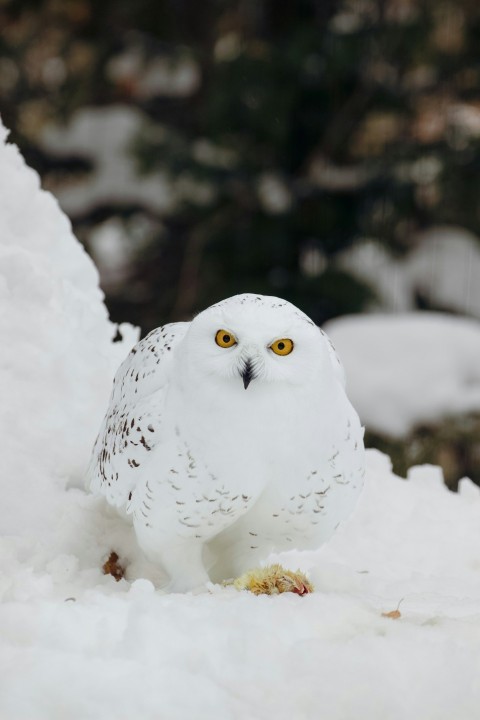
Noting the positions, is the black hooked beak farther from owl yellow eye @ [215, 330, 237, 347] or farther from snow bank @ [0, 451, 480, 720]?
snow bank @ [0, 451, 480, 720]

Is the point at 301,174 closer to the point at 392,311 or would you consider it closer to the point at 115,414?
the point at 392,311

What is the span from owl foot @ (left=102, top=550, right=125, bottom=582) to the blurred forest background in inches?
155

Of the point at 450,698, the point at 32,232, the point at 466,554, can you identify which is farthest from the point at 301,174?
the point at 450,698

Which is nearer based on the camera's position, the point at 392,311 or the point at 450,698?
the point at 450,698

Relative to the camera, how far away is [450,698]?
1136 millimetres

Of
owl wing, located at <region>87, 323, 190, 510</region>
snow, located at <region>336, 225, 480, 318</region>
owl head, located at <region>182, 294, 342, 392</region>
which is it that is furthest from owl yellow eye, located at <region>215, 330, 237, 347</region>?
snow, located at <region>336, 225, 480, 318</region>

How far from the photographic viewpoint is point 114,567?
1.66 meters

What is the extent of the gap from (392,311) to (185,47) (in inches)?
79.6

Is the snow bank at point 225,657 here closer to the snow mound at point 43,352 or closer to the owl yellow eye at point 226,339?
the owl yellow eye at point 226,339

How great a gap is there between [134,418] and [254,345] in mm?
272

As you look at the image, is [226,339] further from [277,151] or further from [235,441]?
[277,151]

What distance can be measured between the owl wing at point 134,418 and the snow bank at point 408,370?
2.21 meters

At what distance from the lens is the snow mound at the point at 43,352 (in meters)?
1.79

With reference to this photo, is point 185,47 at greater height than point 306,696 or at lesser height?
lesser
